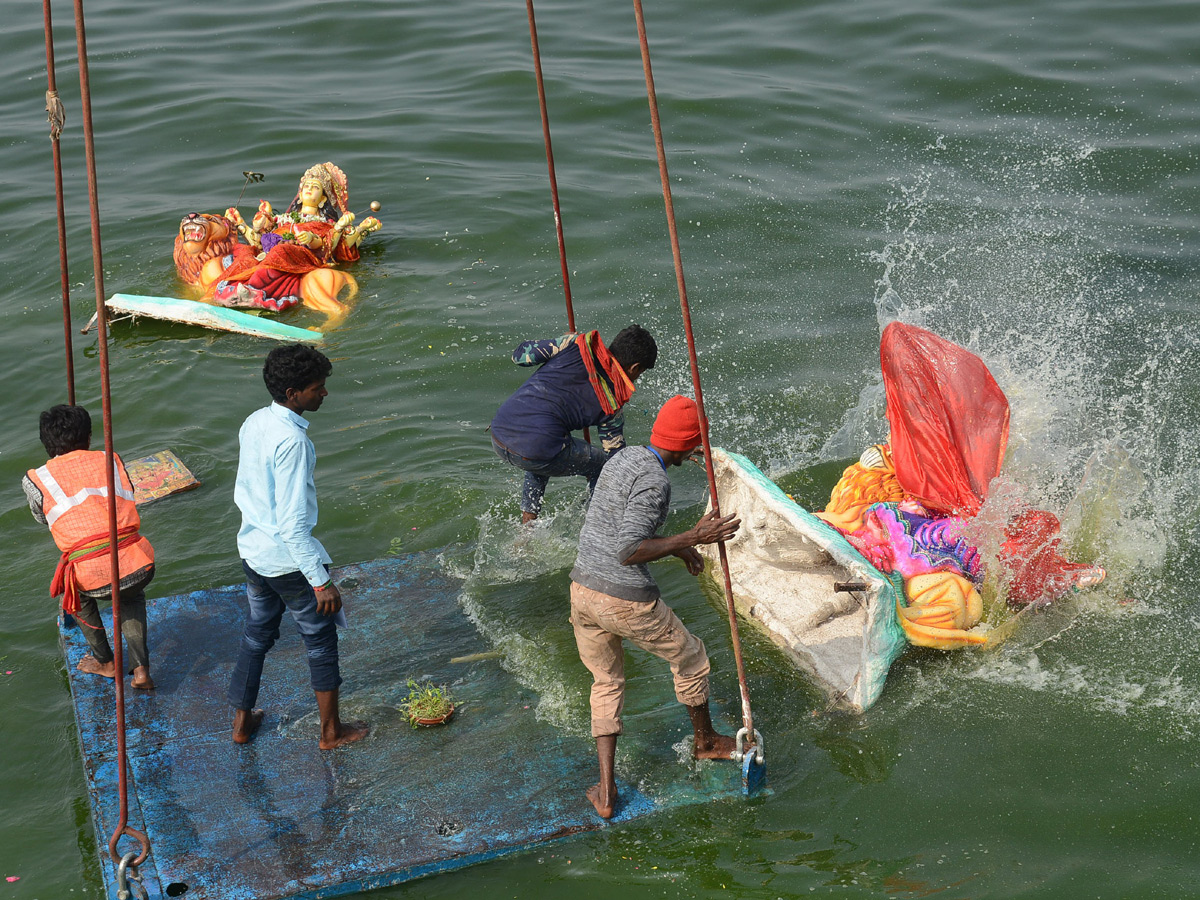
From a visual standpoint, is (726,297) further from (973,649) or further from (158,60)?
(158,60)

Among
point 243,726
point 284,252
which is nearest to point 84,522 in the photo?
point 243,726

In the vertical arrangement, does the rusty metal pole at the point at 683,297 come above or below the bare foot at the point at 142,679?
above

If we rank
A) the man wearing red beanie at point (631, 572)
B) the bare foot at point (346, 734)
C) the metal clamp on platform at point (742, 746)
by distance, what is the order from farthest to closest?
the bare foot at point (346, 734)
the metal clamp on platform at point (742, 746)
the man wearing red beanie at point (631, 572)

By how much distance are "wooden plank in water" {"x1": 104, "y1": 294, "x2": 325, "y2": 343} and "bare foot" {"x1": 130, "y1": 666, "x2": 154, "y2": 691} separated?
4565mm

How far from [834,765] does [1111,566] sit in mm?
2209

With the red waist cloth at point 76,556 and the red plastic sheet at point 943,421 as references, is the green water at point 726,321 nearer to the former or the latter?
the red plastic sheet at point 943,421

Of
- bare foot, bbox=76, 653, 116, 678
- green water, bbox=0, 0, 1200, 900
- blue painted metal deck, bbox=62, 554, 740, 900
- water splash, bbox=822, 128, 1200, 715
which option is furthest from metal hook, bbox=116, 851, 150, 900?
water splash, bbox=822, 128, 1200, 715

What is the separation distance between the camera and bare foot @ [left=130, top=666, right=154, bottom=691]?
516 cm

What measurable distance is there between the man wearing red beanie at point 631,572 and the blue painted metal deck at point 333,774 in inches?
13.6

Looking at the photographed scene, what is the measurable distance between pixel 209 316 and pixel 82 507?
4.78 metres

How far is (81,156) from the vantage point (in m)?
13.6

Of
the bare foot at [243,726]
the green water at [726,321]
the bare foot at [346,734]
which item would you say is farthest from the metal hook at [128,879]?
the bare foot at [346,734]

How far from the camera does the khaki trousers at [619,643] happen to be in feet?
14.3

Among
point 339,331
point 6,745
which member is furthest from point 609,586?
point 339,331
